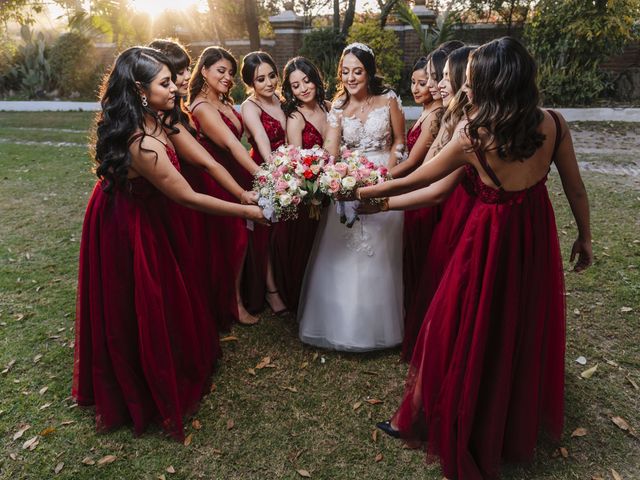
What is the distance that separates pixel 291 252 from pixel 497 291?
2.52 metres

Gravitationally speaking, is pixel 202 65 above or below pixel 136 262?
above

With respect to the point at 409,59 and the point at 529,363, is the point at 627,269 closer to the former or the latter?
the point at 529,363

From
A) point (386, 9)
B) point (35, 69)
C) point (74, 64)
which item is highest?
point (386, 9)

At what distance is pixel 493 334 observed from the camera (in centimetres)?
304

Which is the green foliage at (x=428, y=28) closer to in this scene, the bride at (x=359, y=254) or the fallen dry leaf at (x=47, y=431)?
the bride at (x=359, y=254)

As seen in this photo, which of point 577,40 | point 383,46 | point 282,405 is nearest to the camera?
point 282,405

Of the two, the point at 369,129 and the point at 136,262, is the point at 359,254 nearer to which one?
the point at 369,129

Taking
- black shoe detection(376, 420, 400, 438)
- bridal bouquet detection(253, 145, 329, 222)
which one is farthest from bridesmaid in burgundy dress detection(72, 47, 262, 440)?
black shoe detection(376, 420, 400, 438)

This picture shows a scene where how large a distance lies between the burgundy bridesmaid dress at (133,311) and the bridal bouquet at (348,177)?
1.07 m

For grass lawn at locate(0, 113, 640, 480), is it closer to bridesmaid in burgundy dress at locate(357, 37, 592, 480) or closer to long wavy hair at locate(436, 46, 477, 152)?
bridesmaid in burgundy dress at locate(357, 37, 592, 480)

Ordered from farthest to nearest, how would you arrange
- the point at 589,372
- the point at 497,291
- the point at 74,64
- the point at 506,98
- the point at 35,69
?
1. the point at 35,69
2. the point at 74,64
3. the point at 589,372
4. the point at 497,291
5. the point at 506,98

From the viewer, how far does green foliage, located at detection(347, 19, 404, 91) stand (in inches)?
634

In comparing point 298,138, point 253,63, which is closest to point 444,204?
point 298,138

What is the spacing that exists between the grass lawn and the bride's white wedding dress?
0.20 m
